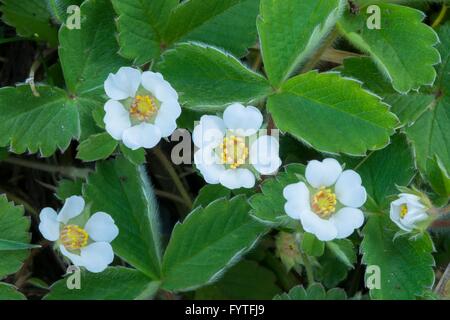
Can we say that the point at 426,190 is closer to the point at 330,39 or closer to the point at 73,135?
the point at 330,39

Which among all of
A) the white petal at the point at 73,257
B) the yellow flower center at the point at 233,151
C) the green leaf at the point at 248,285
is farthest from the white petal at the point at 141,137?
the green leaf at the point at 248,285

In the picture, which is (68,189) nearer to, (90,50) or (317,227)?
(90,50)

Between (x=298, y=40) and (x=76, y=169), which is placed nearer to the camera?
(x=298, y=40)

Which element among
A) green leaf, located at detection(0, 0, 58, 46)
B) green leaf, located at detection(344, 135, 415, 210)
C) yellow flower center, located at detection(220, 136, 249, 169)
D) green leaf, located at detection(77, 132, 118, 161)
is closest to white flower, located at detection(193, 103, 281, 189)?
yellow flower center, located at detection(220, 136, 249, 169)

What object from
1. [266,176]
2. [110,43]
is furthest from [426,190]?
[110,43]

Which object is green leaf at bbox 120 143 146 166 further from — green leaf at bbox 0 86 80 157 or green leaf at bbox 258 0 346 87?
green leaf at bbox 258 0 346 87

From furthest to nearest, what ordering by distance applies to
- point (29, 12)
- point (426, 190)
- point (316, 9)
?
1. point (29, 12)
2. point (426, 190)
3. point (316, 9)
